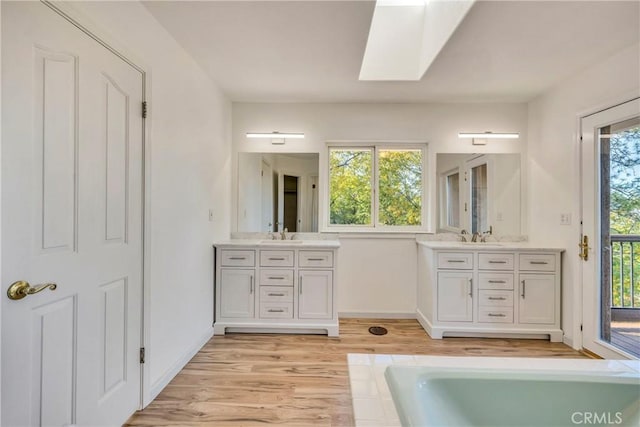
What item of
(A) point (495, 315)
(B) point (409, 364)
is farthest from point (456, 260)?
(B) point (409, 364)

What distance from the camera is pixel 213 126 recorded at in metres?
2.89

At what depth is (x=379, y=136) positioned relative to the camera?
136 inches

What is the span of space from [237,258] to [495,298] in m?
2.55

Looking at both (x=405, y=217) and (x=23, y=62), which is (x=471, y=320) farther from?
(x=23, y=62)

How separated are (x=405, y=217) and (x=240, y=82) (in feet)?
7.52

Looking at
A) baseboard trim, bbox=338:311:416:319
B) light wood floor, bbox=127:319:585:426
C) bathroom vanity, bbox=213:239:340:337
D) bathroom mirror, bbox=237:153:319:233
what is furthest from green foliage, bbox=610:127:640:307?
bathroom mirror, bbox=237:153:319:233

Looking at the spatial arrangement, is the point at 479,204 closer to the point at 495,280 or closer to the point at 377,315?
the point at 495,280

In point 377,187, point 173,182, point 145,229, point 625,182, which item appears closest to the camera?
point 145,229

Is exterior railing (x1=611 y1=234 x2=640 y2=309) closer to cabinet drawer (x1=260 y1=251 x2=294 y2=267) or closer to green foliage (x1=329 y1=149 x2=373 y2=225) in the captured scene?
green foliage (x1=329 y1=149 x2=373 y2=225)

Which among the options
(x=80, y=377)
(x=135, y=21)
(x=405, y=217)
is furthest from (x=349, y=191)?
(x=80, y=377)

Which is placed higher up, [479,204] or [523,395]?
[479,204]

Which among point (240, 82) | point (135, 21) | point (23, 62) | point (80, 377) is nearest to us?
point (23, 62)

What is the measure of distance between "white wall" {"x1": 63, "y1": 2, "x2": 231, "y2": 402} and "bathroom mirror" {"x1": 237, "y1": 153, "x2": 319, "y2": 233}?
0.51 m

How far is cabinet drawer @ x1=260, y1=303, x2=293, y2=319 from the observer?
9.67 feet
